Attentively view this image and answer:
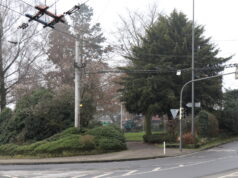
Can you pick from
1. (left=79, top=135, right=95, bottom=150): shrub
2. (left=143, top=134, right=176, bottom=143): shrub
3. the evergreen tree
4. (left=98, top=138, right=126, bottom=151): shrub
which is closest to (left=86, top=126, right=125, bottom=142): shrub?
(left=98, top=138, right=126, bottom=151): shrub

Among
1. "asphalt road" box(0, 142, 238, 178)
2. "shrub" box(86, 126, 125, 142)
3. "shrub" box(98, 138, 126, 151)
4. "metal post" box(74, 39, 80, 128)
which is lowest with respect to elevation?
"asphalt road" box(0, 142, 238, 178)

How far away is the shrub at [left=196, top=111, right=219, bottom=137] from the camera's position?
115 feet

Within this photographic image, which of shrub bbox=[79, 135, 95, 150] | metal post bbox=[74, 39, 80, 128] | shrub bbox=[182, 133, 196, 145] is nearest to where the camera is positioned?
shrub bbox=[79, 135, 95, 150]

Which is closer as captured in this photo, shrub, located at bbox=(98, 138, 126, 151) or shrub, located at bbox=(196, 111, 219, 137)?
shrub, located at bbox=(98, 138, 126, 151)

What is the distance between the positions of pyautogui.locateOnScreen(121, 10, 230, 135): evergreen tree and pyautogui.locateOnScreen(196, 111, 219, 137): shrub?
2.79 meters

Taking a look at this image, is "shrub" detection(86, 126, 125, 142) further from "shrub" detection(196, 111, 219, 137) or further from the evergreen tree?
"shrub" detection(196, 111, 219, 137)

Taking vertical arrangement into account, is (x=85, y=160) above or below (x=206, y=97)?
below

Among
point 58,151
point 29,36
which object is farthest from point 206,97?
point 29,36

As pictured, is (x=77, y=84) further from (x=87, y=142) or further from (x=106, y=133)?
(x=87, y=142)

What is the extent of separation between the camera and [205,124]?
116ft

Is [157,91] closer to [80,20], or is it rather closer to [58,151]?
[58,151]

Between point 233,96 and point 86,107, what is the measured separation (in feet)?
89.5

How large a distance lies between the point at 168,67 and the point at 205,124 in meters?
7.08

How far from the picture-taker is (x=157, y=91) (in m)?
36.8
